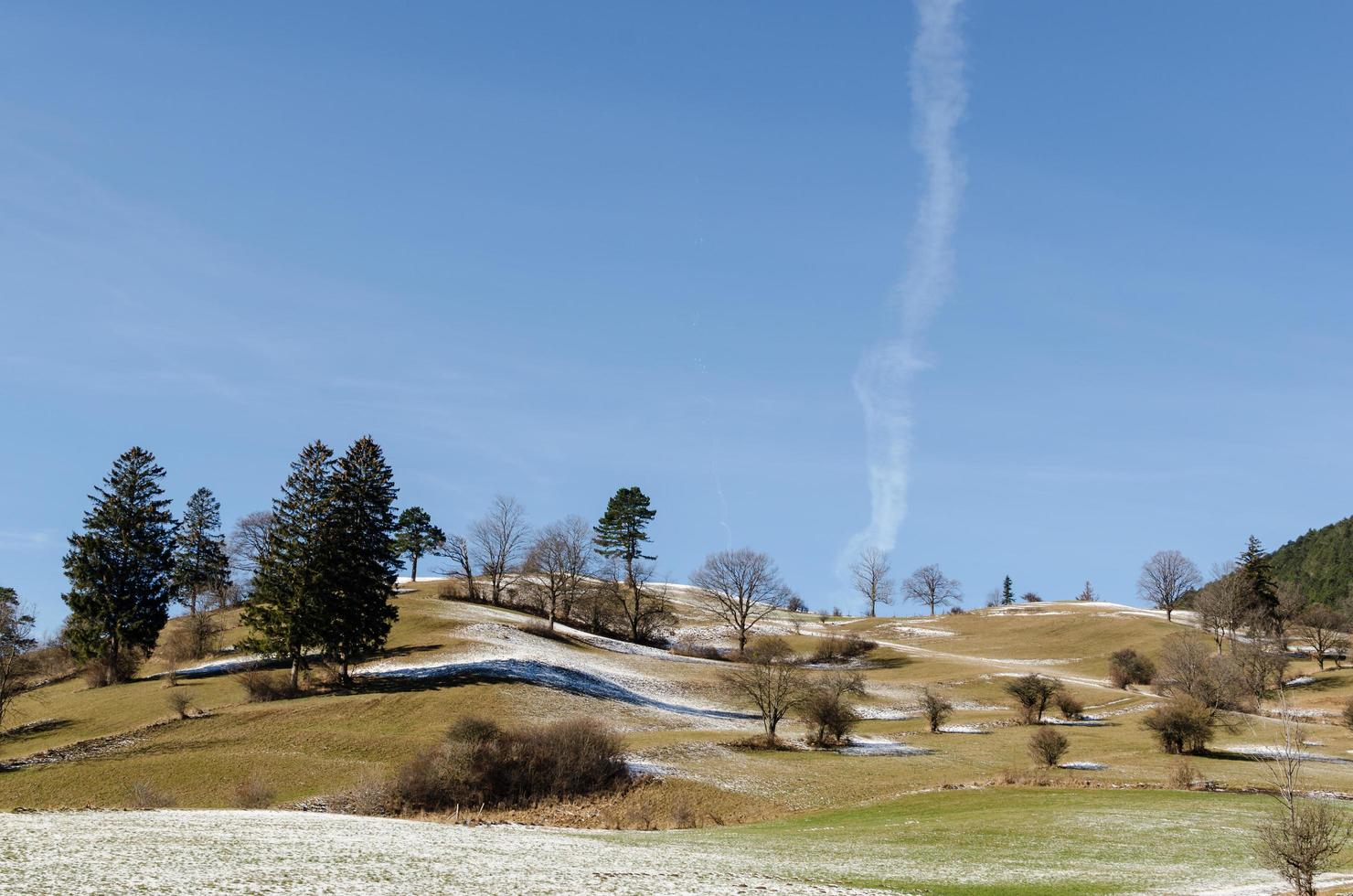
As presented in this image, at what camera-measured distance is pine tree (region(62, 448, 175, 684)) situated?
75.8 m

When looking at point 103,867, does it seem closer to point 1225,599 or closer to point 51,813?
point 51,813

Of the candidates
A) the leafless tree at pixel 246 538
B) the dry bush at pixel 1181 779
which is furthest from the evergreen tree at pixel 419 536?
the dry bush at pixel 1181 779

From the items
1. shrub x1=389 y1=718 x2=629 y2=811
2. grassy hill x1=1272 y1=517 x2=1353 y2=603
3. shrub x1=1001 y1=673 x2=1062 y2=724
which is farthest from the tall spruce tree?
grassy hill x1=1272 y1=517 x2=1353 y2=603

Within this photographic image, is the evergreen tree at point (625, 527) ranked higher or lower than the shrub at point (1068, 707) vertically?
higher

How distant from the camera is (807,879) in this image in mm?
23672

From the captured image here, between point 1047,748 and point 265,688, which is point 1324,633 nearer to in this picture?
point 1047,748

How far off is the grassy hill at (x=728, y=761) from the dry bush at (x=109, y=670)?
1258mm

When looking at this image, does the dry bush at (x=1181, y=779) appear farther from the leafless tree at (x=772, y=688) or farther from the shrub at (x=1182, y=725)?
the leafless tree at (x=772, y=688)

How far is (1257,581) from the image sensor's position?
112438 mm

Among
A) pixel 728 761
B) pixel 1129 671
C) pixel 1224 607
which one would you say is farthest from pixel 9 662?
pixel 1224 607

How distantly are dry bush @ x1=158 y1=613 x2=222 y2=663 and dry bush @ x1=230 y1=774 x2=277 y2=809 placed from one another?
40.8 m

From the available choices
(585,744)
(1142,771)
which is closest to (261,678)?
(585,744)

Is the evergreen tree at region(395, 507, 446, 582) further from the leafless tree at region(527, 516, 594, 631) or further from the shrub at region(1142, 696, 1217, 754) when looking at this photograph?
the shrub at region(1142, 696, 1217, 754)

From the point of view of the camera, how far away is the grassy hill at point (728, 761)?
30641 millimetres
